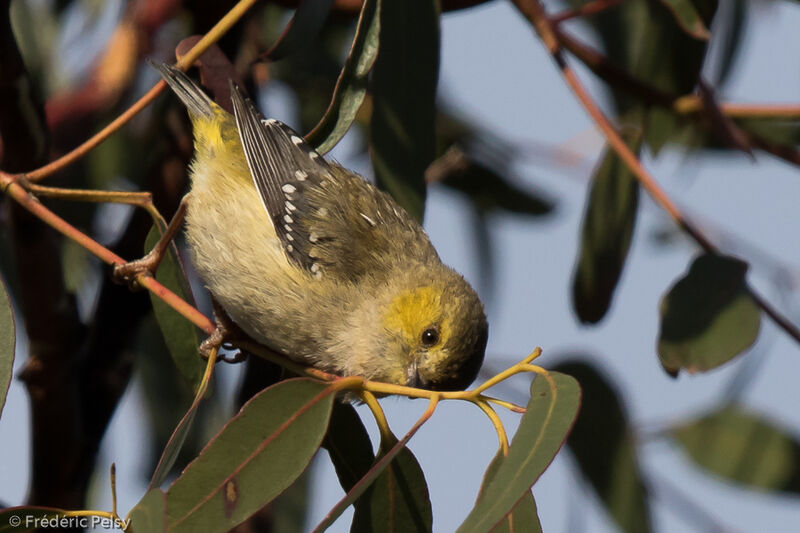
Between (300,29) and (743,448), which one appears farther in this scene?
(743,448)

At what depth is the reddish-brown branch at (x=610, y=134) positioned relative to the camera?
2.69 metres

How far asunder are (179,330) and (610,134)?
1.30m

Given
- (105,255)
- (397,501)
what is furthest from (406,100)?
(397,501)

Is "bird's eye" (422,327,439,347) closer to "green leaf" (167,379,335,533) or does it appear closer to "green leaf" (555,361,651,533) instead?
"green leaf" (555,361,651,533)

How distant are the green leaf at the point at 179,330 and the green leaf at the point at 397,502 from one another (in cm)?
57

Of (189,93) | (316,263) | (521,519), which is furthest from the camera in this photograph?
(189,93)

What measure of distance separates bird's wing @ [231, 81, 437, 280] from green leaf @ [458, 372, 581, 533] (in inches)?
44.6

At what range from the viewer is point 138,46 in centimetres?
373

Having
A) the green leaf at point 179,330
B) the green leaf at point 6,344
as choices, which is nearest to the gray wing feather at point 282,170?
the green leaf at point 179,330

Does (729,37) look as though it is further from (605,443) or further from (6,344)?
(6,344)

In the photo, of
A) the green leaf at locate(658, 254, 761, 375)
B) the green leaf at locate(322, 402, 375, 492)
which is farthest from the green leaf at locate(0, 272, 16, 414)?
the green leaf at locate(658, 254, 761, 375)

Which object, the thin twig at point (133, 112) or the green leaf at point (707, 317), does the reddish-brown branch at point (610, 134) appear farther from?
the thin twig at point (133, 112)

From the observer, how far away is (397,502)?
80.9 inches

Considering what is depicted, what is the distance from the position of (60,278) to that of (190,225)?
39cm
